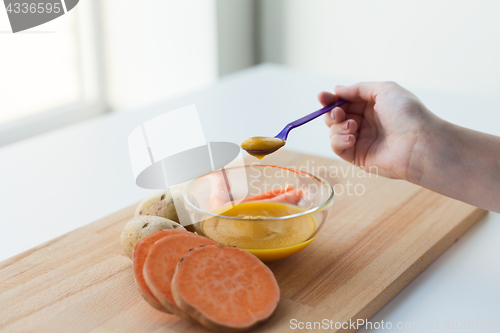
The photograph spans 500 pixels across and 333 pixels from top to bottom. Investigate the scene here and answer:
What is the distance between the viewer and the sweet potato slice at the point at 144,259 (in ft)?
2.74

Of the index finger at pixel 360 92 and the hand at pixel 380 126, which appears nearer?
the hand at pixel 380 126

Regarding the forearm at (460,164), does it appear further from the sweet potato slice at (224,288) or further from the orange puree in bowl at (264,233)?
the sweet potato slice at (224,288)

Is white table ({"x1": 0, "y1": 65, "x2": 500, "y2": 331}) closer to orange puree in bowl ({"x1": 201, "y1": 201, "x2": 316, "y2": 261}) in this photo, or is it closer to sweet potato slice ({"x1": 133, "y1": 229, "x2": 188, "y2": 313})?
orange puree in bowl ({"x1": 201, "y1": 201, "x2": 316, "y2": 261})

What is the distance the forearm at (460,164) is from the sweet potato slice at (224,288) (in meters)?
0.48

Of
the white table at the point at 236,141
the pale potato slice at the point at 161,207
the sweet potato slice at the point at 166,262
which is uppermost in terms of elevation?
the sweet potato slice at the point at 166,262

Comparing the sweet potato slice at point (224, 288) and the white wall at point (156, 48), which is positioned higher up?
the sweet potato slice at point (224, 288)

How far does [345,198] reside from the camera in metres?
1.31

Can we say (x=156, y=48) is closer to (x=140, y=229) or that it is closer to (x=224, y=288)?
(x=140, y=229)

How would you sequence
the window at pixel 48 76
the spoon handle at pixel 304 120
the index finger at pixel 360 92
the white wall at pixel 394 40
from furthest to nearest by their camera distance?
the window at pixel 48 76 → the white wall at pixel 394 40 → the index finger at pixel 360 92 → the spoon handle at pixel 304 120

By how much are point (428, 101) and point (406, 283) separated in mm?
1326

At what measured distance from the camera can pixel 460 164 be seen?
1.11 m

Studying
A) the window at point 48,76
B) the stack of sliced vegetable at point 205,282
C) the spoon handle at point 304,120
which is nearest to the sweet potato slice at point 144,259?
the stack of sliced vegetable at point 205,282

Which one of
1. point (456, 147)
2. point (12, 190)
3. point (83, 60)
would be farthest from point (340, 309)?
point (83, 60)

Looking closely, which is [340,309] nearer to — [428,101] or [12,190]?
[12,190]
